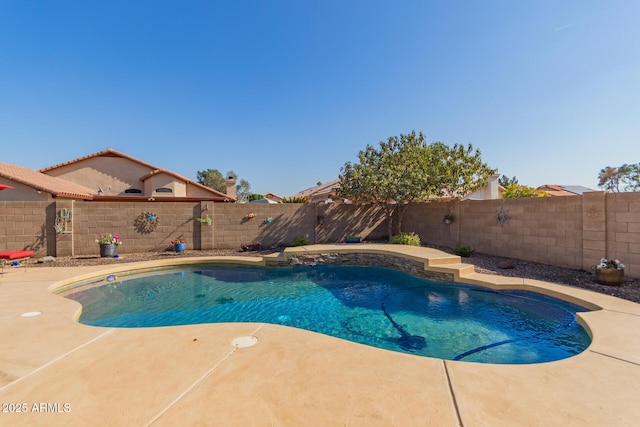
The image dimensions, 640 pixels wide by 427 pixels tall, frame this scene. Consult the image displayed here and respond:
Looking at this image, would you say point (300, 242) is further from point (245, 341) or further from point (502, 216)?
point (245, 341)

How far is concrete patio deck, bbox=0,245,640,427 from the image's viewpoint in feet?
6.75

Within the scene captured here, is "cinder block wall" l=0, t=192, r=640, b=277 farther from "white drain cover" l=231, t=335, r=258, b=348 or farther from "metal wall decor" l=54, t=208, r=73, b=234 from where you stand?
"white drain cover" l=231, t=335, r=258, b=348

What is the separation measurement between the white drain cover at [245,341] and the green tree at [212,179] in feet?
155

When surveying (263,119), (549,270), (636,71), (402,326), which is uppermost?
(263,119)

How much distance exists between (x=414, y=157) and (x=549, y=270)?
6.40 meters

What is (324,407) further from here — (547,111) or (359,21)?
(547,111)

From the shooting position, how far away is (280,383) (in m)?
2.44

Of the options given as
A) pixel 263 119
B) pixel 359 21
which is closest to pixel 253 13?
pixel 359 21

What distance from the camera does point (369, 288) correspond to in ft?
25.0

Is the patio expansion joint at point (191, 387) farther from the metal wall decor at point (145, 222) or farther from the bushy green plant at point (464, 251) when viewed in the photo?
the metal wall decor at point (145, 222)

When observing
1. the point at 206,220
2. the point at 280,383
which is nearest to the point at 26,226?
the point at 206,220

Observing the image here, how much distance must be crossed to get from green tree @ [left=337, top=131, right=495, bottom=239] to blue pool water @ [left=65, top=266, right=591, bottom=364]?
13.6 ft

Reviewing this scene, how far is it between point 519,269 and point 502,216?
7.48ft

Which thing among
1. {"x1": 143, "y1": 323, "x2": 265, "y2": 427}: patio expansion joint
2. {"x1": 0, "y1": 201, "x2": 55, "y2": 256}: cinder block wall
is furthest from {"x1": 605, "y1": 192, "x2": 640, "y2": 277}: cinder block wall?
{"x1": 0, "y1": 201, "x2": 55, "y2": 256}: cinder block wall
